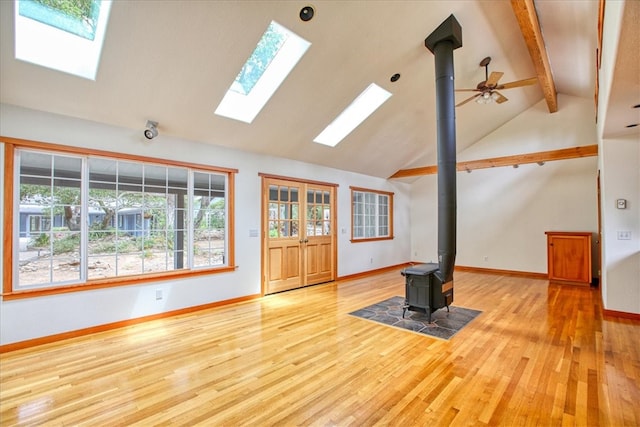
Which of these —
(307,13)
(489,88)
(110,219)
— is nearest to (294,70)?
(307,13)

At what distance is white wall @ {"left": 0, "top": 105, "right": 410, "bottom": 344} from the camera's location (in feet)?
10.2

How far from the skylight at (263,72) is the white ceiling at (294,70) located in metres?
0.10

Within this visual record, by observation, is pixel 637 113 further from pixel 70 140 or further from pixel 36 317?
pixel 36 317

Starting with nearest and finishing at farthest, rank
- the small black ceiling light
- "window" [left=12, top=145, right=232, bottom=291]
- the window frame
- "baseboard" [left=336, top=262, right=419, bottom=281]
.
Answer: the small black ceiling light
the window frame
"window" [left=12, top=145, right=232, bottom=291]
"baseboard" [left=336, top=262, right=419, bottom=281]

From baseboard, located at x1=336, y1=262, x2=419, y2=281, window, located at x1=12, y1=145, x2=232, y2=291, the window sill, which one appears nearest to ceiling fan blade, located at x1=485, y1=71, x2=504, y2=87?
window, located at x1=12, y1=145, x2=232, y2=291

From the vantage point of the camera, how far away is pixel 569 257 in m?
5.95

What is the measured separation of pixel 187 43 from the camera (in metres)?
2.94

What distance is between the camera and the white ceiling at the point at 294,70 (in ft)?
9.16

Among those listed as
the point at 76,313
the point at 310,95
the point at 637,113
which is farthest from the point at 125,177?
the point at 637,113

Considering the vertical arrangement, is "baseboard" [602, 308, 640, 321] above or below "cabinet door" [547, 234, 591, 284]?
below

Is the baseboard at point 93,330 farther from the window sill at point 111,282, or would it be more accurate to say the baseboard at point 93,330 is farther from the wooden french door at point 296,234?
the wooden french door at point 296,234

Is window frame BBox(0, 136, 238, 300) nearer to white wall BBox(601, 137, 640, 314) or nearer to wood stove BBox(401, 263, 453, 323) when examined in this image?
wood stove BBox(401, 263, 453, 323)

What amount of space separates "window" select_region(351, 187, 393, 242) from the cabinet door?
11.4ft

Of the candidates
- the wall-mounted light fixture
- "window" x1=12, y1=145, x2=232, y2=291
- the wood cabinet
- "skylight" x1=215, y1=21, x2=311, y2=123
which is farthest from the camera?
the wood cabinet
